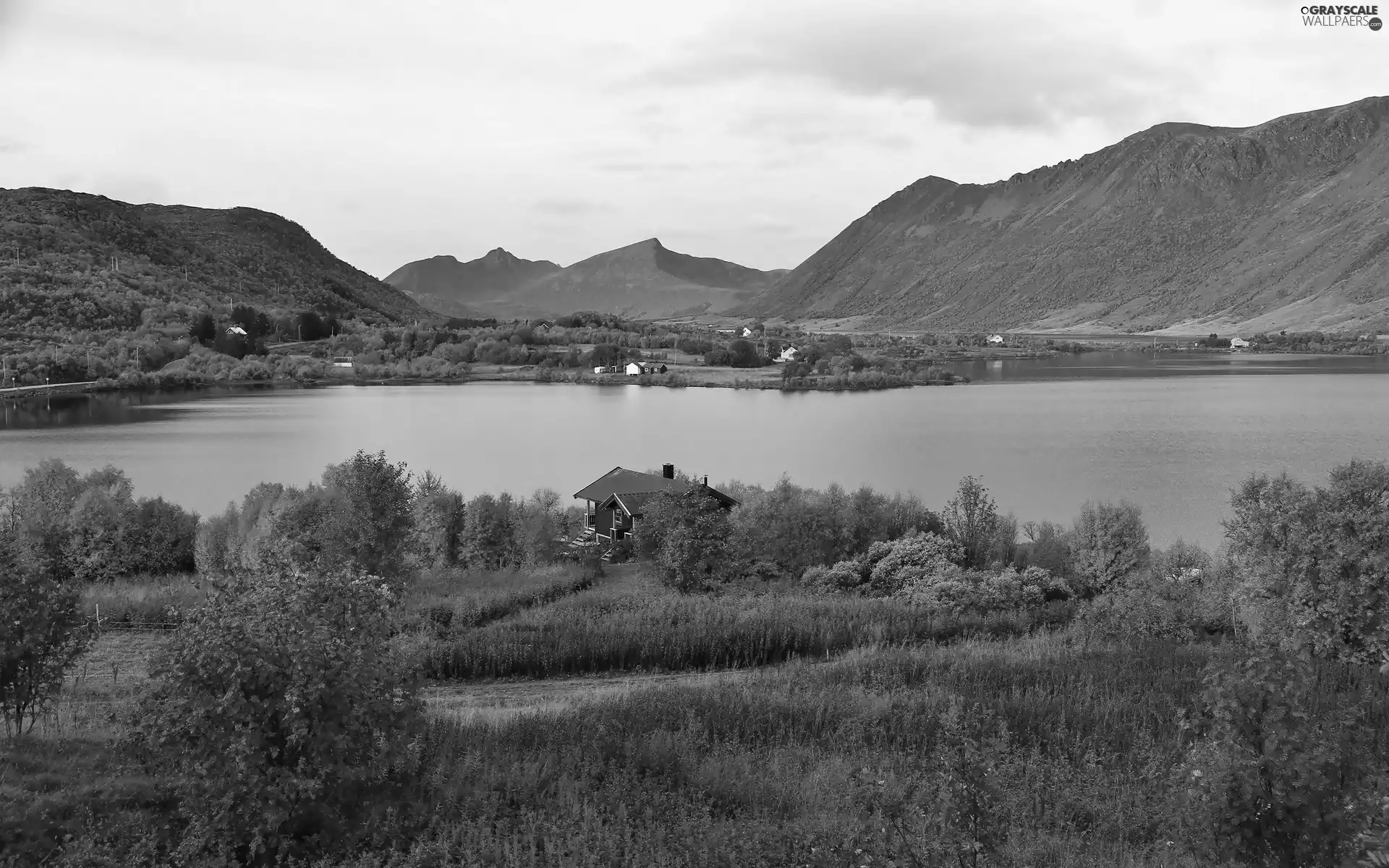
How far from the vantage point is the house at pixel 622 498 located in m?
27.6

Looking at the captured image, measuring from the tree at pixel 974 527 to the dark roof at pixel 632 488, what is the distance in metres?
6.39

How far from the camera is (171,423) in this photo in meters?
59.5

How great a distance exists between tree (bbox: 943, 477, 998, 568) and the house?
625cm

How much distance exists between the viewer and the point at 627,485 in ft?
95.5

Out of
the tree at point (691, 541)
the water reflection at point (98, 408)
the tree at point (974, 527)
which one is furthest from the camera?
the water reflection at point (98, 408)

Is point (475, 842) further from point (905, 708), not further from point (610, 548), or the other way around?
point (610, 548)

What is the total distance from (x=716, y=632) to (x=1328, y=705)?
9.29 m

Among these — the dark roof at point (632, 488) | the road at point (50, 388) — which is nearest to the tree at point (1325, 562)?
the dark roof at point (632, 488)

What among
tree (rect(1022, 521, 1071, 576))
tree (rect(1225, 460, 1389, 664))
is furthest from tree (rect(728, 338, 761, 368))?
tree (rect(1225, 460, 1389, 664))

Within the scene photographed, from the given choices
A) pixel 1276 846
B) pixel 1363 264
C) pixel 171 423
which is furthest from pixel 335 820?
pixel 1363 264

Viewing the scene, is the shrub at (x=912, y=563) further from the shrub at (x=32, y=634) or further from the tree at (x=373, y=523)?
the shrub at (x=32, y=634)

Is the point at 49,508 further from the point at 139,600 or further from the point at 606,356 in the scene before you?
the point at 606,356

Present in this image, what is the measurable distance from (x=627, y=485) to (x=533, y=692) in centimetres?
1509

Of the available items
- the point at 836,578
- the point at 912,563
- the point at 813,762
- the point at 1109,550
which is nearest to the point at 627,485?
the point at 836,578
